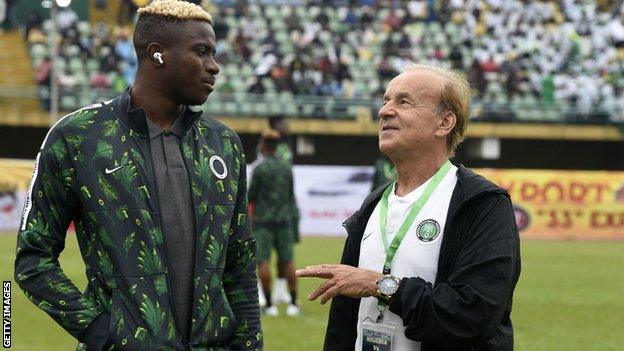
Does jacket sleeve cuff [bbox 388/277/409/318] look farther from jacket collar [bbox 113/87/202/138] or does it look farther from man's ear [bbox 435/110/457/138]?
jacket collar [bbox 113/87/202/138]

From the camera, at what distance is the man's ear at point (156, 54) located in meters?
4.66

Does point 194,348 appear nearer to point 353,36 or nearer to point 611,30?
point 353,36

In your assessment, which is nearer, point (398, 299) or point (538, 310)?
point (398, 299)

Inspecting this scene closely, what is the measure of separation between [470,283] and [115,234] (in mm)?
1313

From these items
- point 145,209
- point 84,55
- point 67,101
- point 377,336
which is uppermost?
point 145,209

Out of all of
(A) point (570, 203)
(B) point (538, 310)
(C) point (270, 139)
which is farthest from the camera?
(A) point (570, 203)

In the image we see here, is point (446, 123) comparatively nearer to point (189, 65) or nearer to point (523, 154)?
point (189, 65)

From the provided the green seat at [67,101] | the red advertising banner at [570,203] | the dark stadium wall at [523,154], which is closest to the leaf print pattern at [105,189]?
the red advertising banner at [570,203]

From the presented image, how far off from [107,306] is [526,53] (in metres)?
40.2

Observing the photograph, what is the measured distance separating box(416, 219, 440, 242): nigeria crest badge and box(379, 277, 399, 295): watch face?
0.22 meters

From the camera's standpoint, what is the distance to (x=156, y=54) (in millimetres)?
4668

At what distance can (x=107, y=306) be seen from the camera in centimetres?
445

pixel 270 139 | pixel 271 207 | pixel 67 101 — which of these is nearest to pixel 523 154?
pixel 67 101

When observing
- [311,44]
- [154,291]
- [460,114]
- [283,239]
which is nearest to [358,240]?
[460,114]
